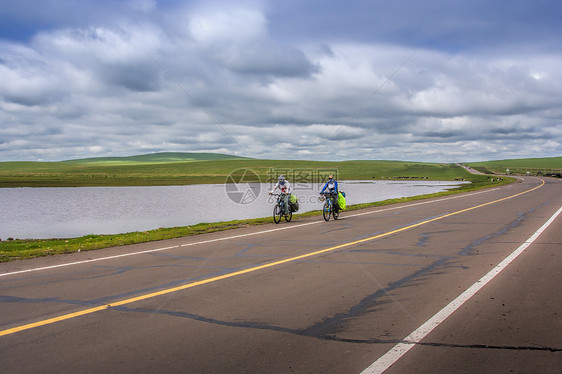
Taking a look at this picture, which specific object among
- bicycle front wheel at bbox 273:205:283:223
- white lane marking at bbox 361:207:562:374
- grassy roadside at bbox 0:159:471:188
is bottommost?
white lane marking at bbox 361:207:562:374

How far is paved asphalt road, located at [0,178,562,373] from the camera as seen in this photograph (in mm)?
4688

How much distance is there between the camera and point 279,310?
6316mm

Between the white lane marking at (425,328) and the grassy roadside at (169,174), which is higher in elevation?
the grassy roadside at (169,174)

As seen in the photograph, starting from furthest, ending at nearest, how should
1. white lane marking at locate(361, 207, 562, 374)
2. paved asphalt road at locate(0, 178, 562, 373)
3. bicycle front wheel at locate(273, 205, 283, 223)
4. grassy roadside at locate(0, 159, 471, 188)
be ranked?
grassy roadside at locate(0, 159, 471, 188) → bicycle front wheel at locate(273, 205, 283, 223) → paved asphalt road at locate(0, 178, 562, 373) → white lane marking at locate(361, 207, 562, 374)

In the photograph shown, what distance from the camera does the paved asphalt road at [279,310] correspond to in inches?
185

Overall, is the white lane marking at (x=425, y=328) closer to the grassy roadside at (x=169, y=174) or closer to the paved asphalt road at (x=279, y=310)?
the paved asphalt road at (x=279, y=310)

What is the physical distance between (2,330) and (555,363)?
6.16m

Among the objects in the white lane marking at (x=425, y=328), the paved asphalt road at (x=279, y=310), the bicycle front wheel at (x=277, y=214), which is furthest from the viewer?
the bicycle front wheel at (x=277, y=214)

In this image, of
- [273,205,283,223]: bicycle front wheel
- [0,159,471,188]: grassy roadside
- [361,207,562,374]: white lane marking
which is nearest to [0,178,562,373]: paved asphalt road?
[361,207,562,374]: white lane marking

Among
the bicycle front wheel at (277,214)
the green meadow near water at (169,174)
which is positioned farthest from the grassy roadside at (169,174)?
the bicycle front wheel at (277,214)

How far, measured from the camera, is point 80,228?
23016mm

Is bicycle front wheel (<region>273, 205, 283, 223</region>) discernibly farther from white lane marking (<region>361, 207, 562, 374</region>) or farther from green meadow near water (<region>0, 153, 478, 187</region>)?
green meadow near water (<region>0, 153, 478, 187</region>)

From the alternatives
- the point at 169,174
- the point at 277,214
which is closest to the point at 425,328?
the point at 277,214

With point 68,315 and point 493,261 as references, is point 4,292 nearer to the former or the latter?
point 68,315
